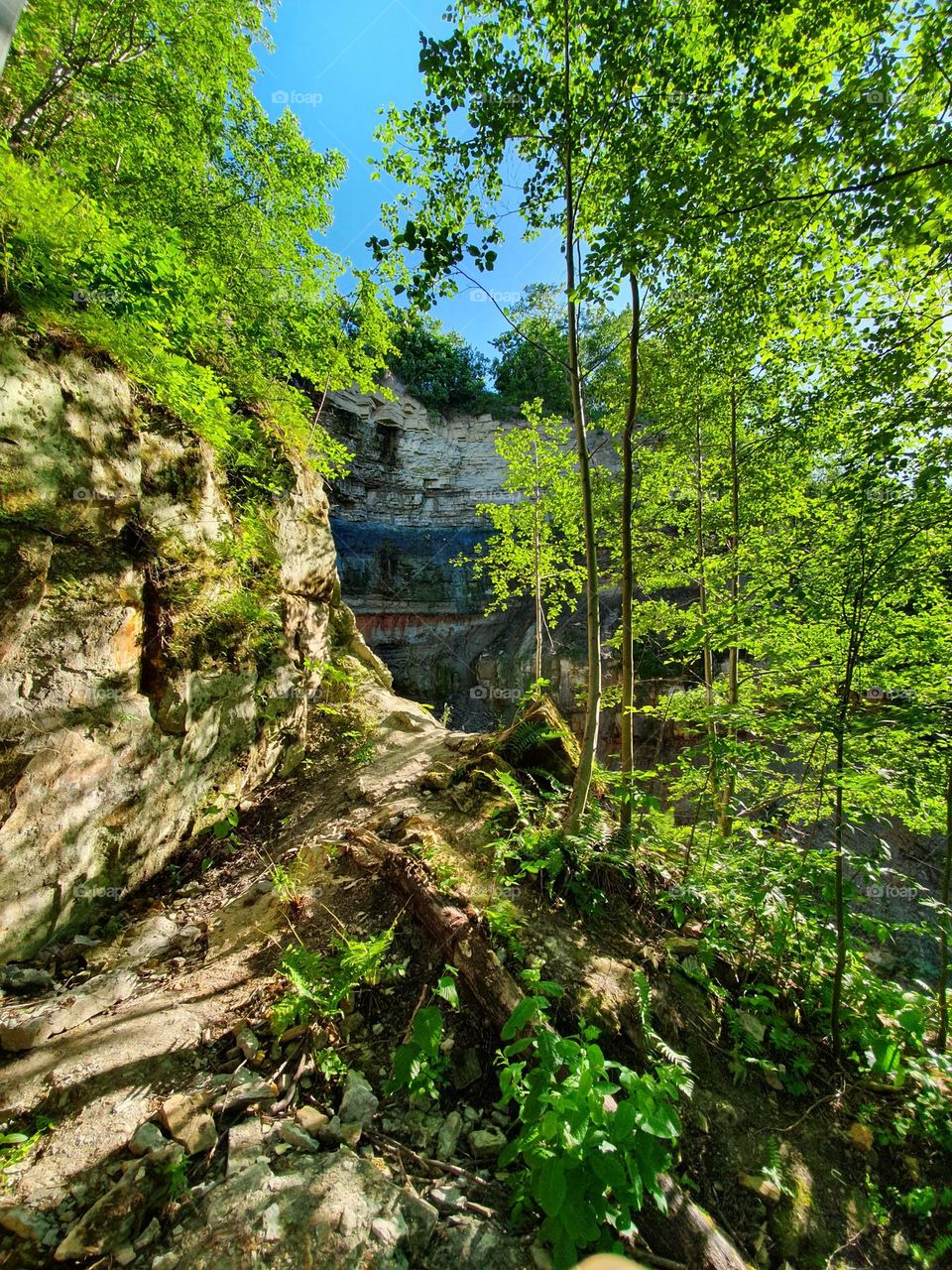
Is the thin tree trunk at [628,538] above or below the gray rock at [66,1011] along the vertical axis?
above

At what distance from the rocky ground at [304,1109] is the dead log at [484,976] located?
13 cm

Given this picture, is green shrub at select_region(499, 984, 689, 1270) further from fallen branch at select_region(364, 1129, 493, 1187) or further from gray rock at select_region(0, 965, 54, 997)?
gray rock at select_region(0, 965, 54, 997)

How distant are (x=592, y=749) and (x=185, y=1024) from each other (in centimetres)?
371

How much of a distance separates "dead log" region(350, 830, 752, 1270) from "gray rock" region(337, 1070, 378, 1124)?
815 mm

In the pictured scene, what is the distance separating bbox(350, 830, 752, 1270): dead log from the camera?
7.15 ft

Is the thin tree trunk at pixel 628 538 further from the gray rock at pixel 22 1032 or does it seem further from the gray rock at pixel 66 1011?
the gray rock at pixel 22 1032

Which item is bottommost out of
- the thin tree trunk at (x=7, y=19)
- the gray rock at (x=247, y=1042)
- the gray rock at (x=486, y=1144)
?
the gray rock at (x=486, y=1144)

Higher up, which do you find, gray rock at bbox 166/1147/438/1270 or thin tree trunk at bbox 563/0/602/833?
thin tree trunk at bbox 563/0/602/833

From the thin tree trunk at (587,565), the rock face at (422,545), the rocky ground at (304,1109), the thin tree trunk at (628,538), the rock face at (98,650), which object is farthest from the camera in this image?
the rock face at (422,545)

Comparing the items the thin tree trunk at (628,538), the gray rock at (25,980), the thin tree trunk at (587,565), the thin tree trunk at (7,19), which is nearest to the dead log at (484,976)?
the thin tree trunk at (587,565)

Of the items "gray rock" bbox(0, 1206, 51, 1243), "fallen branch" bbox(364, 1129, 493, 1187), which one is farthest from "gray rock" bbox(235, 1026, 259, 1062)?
"gray rock" bbox(0, 1206, 51, 1243)

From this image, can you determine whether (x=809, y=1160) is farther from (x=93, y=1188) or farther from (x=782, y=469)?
(x=782, y=469)

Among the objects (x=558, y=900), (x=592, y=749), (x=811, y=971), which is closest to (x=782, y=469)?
(x=592, y=749)

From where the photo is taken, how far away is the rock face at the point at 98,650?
11.9 ft
